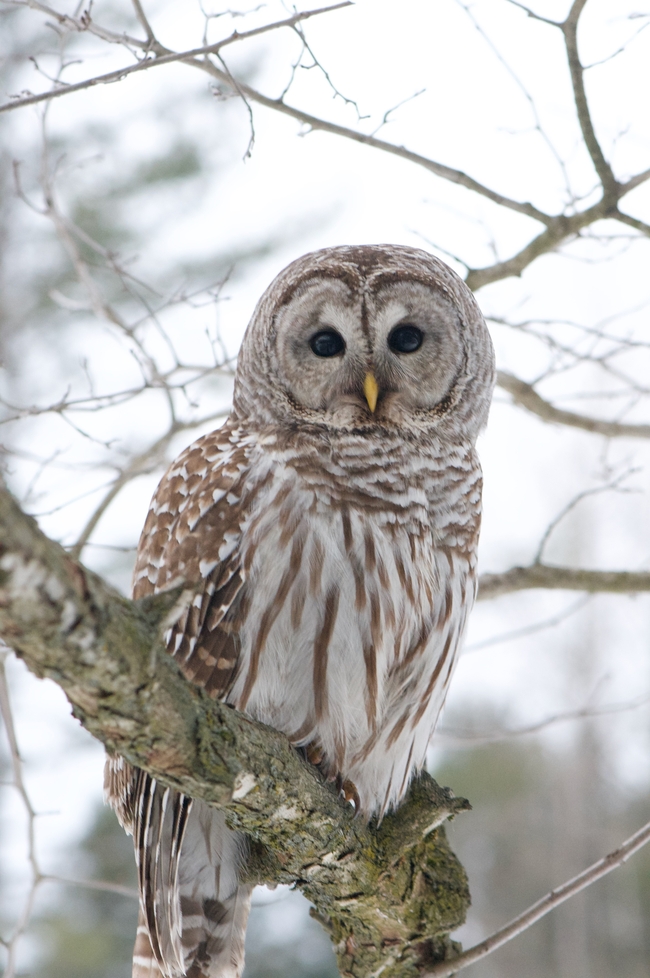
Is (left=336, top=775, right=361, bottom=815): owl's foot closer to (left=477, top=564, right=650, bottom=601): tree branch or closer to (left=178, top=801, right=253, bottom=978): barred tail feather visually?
(left=178, top=801, right=253, bottom=978): barred tail feather

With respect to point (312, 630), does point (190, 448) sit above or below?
above

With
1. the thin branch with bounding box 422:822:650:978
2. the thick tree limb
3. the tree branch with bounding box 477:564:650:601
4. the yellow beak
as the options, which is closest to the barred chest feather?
the yellow beak

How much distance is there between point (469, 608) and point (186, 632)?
989 millimetres

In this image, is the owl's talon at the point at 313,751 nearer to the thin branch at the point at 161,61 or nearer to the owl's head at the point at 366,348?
the owl's head at the point at 366,348

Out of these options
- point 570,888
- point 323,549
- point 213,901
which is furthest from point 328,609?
point 213,901

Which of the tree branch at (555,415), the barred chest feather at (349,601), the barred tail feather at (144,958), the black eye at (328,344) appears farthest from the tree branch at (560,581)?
the barred tail feather at (144,958)

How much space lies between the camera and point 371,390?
125 inches

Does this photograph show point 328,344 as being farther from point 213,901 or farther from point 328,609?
point 213,901

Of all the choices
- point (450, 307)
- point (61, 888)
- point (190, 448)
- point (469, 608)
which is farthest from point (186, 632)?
point (61, 888)

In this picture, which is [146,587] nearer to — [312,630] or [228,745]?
[312,630]

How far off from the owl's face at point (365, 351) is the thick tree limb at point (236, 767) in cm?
126

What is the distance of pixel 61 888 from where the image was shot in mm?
11664

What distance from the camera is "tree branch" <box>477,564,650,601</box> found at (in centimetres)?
384

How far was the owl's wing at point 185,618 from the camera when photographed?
2885 millimetres
